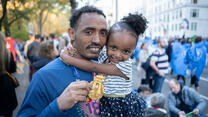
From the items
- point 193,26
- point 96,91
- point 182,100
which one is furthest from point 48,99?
point 193,26

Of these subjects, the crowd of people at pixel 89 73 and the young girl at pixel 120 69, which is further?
the young girl at pixel 120 69

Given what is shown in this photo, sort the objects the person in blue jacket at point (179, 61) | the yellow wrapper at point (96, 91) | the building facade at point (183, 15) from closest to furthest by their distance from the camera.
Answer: the yellow wrapper at point (96, 91) < the person in blue jacket at point (179, 61) < the building facade at point (183, 15)

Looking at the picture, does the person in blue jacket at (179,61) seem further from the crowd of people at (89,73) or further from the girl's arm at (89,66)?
the girl's arm at (89,66)

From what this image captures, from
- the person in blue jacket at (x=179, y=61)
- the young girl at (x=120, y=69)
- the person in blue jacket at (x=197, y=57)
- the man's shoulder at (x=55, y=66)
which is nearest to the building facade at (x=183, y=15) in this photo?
the person in blue jacket at (x=179, y=61)

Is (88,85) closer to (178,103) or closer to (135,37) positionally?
(135,37)

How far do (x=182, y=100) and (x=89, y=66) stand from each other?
3.55m

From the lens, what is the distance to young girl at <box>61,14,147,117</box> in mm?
1571

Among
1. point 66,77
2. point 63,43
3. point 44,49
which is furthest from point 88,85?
point 63,43

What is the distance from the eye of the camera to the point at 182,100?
4230 mm

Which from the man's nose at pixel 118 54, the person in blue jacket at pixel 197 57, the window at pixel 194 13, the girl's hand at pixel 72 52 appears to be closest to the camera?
the girl's hand at pixel 72 52

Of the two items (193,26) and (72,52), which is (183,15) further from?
(72,52)

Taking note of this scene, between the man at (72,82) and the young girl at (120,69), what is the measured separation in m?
0.12

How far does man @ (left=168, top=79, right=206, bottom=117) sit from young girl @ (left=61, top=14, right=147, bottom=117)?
2.82 m

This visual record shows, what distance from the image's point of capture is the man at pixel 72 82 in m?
1.17
